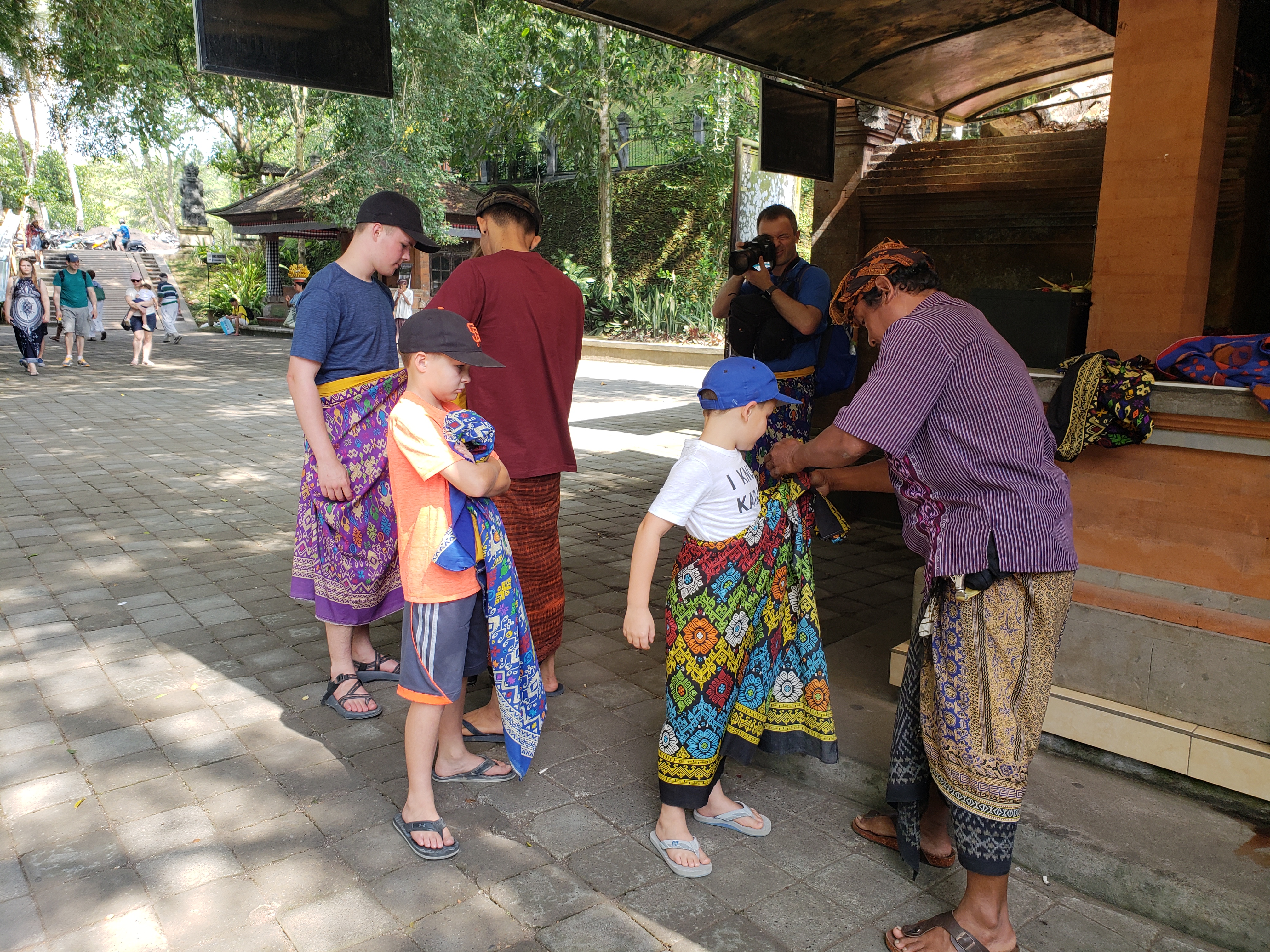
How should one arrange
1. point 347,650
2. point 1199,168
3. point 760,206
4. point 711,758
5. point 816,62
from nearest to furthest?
point 711,758
point 1199,168
point 347,650
point 816,62
point 760,206

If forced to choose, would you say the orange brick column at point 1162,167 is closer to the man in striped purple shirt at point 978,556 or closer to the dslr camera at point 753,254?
the man in striped purple shirt at point 978,556

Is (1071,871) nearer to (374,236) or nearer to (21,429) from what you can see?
(374,236)

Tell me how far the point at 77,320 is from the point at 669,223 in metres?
13.9

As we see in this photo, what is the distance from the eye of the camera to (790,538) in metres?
2.75

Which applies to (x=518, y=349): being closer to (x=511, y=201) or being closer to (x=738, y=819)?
(x=511, y=201)

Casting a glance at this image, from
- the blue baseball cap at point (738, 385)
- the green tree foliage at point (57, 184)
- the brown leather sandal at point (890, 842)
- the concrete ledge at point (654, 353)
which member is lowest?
the brown leather sandal at point (890, 842)

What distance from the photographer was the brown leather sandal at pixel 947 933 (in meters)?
2.31

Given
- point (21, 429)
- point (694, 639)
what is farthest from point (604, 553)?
point (21, 429)

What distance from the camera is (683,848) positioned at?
270 cm

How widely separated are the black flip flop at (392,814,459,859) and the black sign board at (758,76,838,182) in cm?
466

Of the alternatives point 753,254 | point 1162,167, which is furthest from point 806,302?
point 1162,167

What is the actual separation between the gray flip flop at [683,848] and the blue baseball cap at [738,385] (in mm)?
1274

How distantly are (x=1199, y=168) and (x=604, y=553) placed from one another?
3730 millimetres

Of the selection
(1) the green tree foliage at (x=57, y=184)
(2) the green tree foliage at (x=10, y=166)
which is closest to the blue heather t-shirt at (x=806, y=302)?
(2) the green tree foliage at (x=10, y=166)
